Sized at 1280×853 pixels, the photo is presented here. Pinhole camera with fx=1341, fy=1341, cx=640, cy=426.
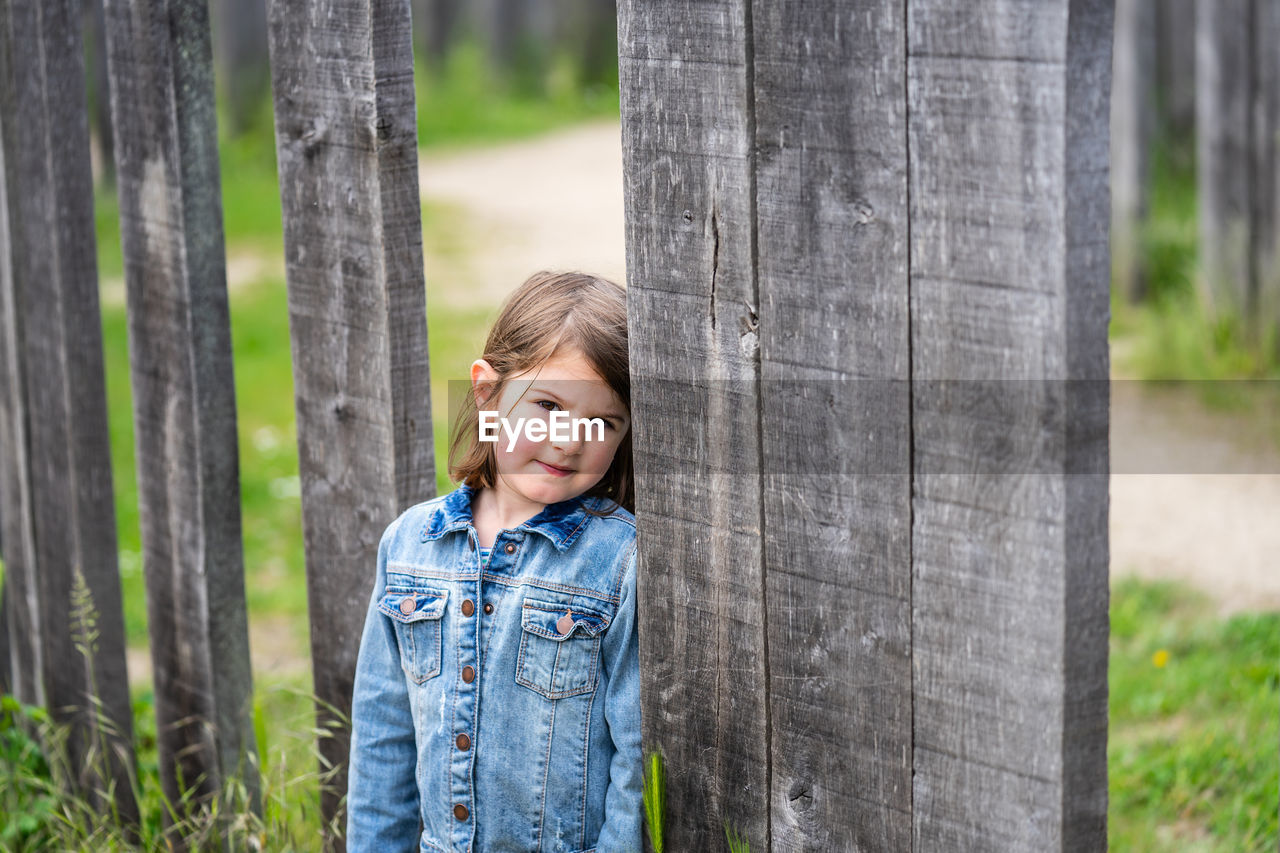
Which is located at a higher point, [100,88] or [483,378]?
[100,88]

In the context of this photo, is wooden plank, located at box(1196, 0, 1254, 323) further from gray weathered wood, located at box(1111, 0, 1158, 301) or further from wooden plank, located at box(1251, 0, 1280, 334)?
gray weathered wood, located at box(1111, 0, 1158, 301)

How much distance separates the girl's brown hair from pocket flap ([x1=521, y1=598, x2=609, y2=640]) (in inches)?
6.1

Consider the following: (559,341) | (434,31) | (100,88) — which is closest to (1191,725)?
(559,341)

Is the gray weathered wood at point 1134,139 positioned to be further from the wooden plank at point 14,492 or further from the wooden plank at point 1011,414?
the wooden plank at point 1011,414

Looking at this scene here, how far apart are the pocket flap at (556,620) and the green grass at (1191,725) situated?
1706mm

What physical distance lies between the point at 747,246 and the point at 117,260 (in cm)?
863

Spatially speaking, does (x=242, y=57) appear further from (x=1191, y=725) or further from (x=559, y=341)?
(x=559, y=341)

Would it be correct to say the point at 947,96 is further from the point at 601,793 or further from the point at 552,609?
the point at 601,793

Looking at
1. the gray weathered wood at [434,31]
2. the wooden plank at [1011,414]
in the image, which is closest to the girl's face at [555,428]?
the wooden plank at [1011,414]

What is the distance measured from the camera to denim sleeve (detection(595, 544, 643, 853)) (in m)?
1.74

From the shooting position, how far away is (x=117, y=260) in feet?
30.3

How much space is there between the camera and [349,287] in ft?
6.78

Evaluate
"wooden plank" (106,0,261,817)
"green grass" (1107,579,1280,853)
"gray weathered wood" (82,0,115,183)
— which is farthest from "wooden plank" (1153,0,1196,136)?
"wooden plank" (106,0,261,817)
